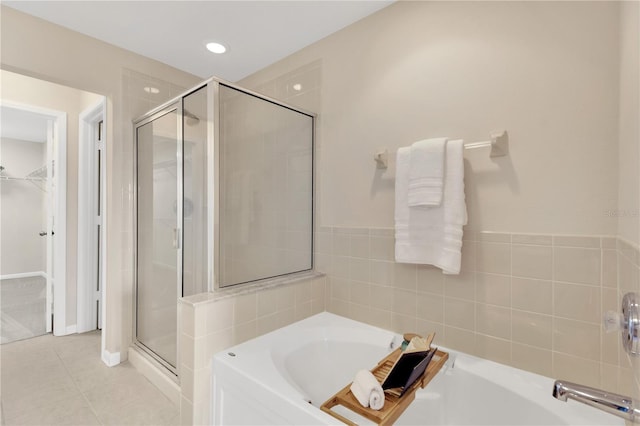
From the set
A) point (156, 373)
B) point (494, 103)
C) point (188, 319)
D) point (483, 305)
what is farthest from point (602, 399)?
point (156, 373)

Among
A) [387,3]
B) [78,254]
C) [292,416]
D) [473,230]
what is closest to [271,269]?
[292,416]

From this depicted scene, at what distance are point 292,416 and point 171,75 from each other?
272 centimetres

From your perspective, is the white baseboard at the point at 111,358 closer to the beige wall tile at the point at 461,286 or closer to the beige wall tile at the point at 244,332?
the beige wall tile at the point at 244,332

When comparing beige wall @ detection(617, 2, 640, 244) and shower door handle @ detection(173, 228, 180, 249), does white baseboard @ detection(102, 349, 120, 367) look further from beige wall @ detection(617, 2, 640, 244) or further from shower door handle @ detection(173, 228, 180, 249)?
beige wall @ detection(617, 2, 640, 244)

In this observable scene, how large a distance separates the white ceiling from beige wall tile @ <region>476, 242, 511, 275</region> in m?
1.49

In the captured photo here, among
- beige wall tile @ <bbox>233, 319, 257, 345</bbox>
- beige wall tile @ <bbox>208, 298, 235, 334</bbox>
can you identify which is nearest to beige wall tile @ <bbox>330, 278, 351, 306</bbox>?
beige wall tile @ <bbox>233, 319, 257, 345</bbox>

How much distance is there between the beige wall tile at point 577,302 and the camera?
46.7 inches

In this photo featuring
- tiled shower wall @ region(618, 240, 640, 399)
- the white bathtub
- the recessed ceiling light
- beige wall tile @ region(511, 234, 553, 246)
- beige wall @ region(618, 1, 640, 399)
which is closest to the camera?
tiled shower wall @ region(618, 240, 640, 399)

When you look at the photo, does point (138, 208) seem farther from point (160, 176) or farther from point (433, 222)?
point (433, 222)

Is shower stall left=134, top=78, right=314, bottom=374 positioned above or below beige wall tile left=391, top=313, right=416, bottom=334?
above

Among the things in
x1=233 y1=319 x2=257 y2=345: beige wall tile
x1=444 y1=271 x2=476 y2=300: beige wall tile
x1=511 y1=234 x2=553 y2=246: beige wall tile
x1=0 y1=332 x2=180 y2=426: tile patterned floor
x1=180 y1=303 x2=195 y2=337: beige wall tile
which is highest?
x1=511 y1=234 x2=553 y2=246: beige wall tile

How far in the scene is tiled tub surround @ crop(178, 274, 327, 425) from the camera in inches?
55.6

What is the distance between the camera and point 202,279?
1731 mm

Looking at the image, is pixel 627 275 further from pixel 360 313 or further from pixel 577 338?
pixel 360 313
